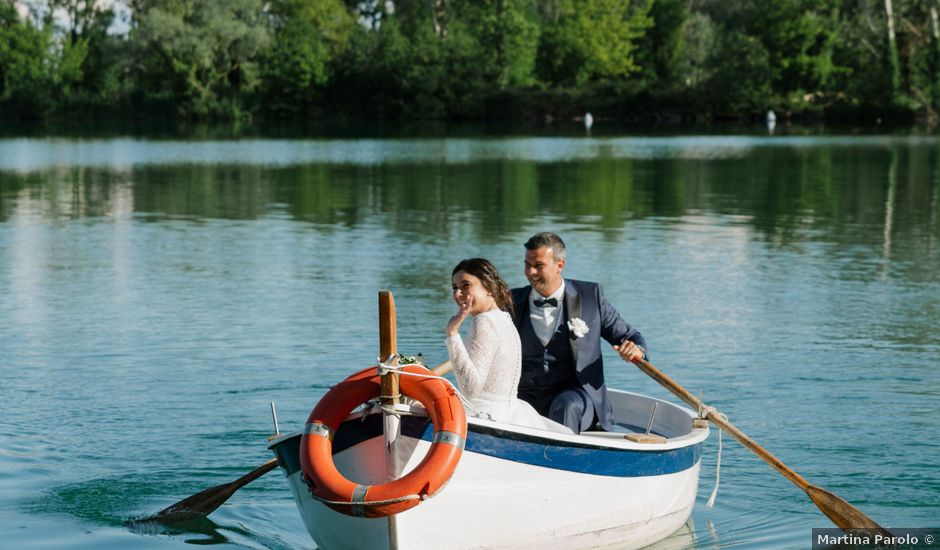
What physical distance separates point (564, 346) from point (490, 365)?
1.10 meters

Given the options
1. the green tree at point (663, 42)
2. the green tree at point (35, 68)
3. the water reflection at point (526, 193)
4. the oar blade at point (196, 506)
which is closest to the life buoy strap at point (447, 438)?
the oar blade at point (196, 506)

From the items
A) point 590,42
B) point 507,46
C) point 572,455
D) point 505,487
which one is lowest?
point 505,487

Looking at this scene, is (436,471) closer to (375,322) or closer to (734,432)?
(734,432)

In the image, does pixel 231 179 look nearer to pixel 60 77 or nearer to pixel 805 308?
pixel 805 308

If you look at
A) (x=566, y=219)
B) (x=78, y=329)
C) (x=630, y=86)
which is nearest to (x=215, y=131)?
(x=630, y=86)

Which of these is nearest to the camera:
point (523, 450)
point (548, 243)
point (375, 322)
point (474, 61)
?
point (523, 450)

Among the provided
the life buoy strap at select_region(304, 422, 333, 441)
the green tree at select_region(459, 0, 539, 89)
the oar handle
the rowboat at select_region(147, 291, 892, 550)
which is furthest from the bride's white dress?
the green tree at select_region(459, 0, 539, 89)

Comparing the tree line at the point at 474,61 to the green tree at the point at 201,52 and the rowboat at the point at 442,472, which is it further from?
the rowboat at the point at 442,472

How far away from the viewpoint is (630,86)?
3029 inches

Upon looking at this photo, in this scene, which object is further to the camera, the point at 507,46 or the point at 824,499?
the point at 507,46

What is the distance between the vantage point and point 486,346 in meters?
6.27

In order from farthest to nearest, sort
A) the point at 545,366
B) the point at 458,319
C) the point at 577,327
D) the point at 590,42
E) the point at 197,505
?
the point at 590,42, the point at 197,505, the point at 545,366, the point at 577,327, the point at 458,319

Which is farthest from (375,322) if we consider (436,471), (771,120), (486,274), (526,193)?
(771,120)

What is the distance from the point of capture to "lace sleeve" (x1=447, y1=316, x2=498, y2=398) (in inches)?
245
